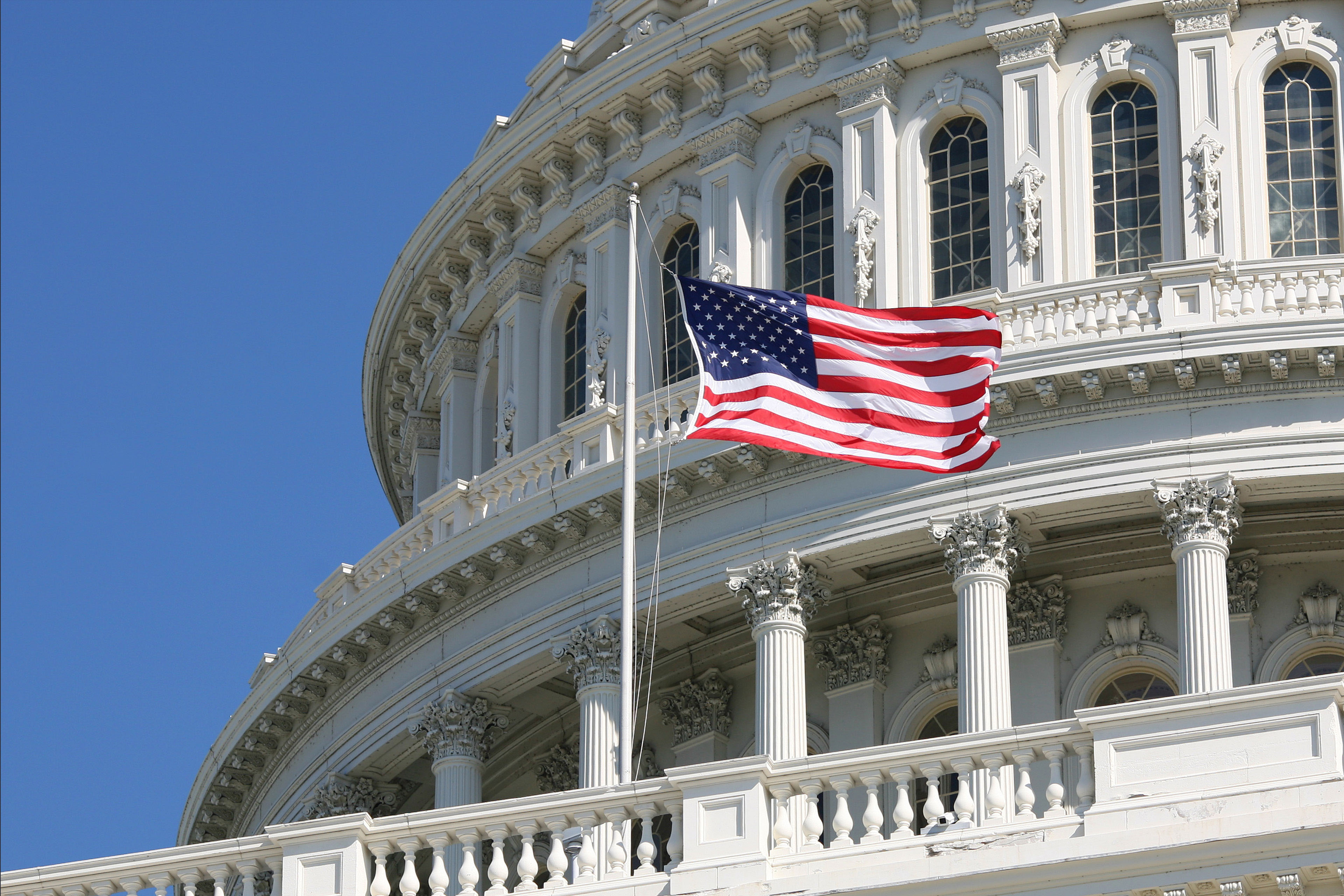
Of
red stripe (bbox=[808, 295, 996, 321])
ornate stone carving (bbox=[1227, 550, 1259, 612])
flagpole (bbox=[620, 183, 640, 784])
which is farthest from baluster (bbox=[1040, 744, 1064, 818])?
ornate stone carving (bbox=[1227, 550, 1259, 612])

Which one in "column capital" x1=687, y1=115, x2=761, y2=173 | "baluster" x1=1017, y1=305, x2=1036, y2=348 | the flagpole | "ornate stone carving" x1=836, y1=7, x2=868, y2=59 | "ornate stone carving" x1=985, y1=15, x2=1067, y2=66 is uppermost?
"ornate stone carving" x1=836, y1=7, x2=868, y2=59

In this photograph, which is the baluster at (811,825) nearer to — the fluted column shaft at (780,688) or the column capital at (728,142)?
the fluted column shaft at (780,688)

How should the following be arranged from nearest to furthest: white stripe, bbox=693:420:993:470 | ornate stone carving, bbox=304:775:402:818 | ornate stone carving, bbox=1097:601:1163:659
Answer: white stripe, bbox=693:420:993:470
ornate stone carving, bbox=1097:601:1163:659
ornate stone carving, bbox=304:775:402:818

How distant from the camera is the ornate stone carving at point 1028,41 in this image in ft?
147

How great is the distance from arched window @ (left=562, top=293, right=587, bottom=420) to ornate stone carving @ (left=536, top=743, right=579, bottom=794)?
4.74 m

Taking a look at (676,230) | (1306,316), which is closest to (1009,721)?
(1306,316)

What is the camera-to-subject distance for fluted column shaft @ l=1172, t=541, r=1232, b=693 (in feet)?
128

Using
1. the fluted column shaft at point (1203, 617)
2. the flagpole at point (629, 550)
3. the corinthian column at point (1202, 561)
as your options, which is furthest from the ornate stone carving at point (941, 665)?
the flagpole at point (629, 550)

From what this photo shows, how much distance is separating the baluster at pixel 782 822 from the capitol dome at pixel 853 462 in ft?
24.8

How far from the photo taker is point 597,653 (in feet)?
142

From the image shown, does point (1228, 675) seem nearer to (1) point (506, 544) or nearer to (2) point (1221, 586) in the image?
(2) point (1221, 586)

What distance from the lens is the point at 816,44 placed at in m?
46.5

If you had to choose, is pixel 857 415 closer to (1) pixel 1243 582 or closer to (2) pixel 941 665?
(1) pixel 1243 582

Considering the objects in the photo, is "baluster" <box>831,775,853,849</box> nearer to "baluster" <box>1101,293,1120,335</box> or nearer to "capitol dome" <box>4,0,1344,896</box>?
"capitol dome" <box>4,0,1344,896</box>
